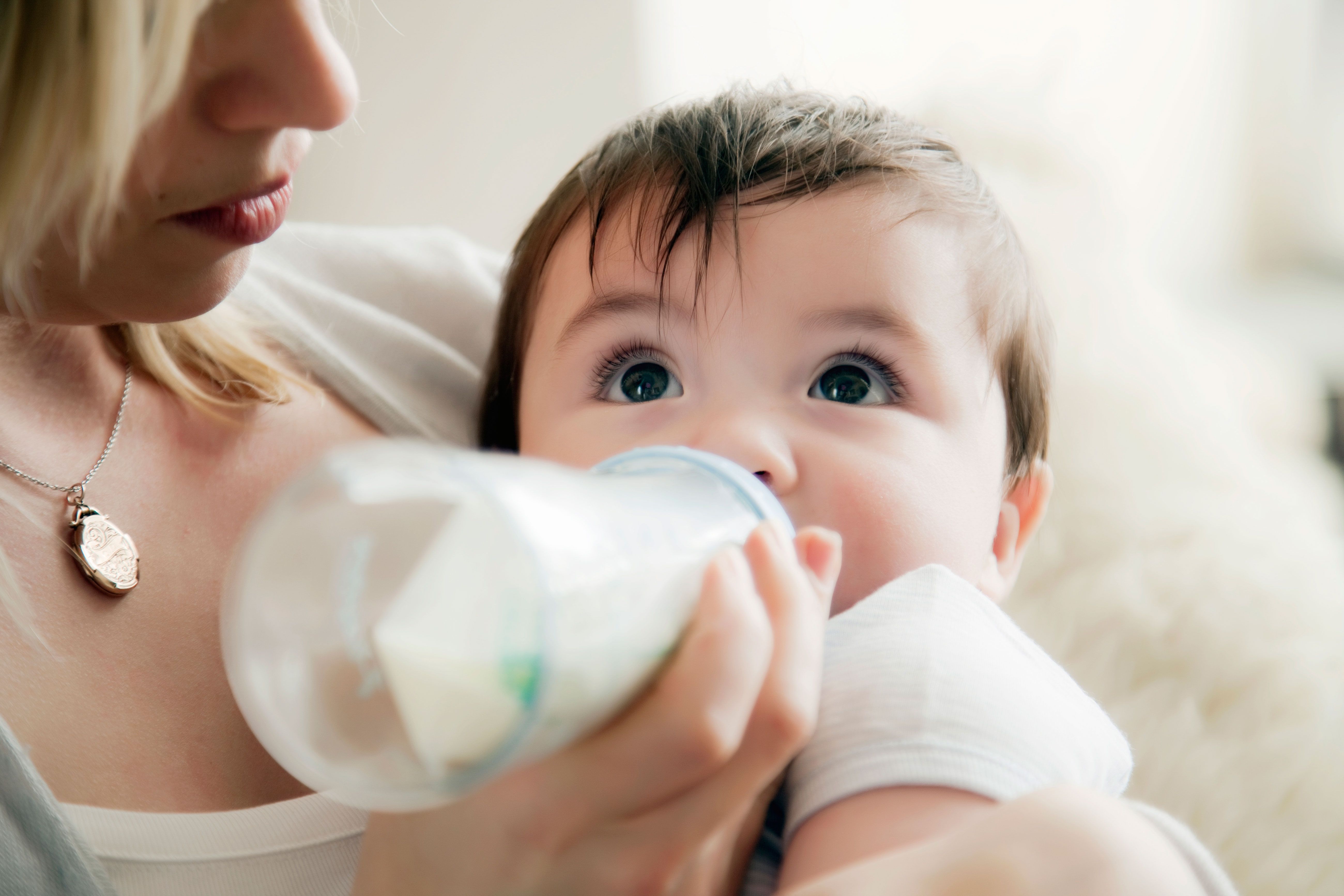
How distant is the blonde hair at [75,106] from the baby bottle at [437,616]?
0.31 m

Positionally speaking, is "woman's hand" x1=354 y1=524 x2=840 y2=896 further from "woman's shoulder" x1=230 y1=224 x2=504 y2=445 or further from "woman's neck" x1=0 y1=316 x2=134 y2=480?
"woman's shoulder" x1=230 y1=224 x2=504 y2=445

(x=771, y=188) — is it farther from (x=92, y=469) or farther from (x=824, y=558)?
(x=92, y=469)

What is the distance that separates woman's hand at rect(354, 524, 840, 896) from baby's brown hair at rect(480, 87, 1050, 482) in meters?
0.41

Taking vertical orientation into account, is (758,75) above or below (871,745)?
above

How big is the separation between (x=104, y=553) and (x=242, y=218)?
30 cm

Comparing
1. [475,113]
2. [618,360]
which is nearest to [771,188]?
[618,360]

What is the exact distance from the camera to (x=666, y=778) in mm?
465

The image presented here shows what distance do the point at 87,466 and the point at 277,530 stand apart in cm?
57

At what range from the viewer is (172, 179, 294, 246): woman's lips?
0.73 meters

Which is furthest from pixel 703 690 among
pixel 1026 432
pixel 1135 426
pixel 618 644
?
pixel 1135 426

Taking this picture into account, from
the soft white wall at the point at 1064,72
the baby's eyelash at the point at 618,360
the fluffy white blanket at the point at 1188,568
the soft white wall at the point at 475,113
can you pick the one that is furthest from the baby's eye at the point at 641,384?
the soft white wall at the point at 475,113

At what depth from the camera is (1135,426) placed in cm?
127

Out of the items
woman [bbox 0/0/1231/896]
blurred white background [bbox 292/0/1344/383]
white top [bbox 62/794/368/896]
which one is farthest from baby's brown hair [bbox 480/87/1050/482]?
blurred white background [bbox 292/0/1344/383]

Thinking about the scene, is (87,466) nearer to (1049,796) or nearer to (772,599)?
(772,599)
